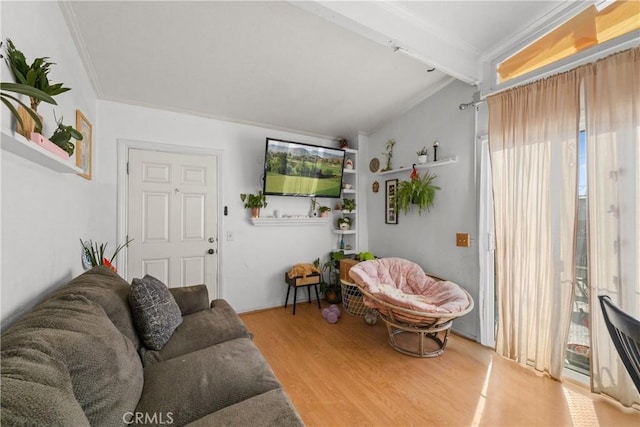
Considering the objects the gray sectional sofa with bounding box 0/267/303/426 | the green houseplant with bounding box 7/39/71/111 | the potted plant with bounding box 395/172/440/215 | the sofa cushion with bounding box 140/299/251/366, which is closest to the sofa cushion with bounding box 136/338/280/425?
the gray sectional sofa with bounding box 0/267/303/426

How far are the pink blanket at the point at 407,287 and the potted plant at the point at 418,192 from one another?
2.32 feet

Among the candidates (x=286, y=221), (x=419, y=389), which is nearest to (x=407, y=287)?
(x=419, y=389)

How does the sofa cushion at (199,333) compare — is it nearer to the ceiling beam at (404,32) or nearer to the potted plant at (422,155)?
the ceiling beam at (404,32)

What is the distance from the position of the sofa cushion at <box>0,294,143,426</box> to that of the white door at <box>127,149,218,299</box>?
1.89 meters

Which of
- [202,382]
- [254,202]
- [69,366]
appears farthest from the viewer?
[254,202]

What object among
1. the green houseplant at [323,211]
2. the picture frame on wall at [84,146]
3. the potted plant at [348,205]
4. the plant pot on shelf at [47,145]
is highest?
the picture frame on wall at [84,146]

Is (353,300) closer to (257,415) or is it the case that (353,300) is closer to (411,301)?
(411,301)

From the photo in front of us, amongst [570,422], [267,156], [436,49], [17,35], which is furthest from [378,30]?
[570,422]

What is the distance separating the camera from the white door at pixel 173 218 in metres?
2.80

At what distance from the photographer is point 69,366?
80cm

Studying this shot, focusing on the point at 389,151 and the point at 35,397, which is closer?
the point at 35,397

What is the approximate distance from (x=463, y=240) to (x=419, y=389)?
153 cm

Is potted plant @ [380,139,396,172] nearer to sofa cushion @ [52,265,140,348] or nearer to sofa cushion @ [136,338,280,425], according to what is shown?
sofa cushion @ [136,338,280,425]

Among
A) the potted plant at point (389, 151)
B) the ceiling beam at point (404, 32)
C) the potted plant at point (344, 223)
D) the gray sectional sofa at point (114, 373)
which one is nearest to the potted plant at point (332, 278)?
the potted plant at point (344, 223)
